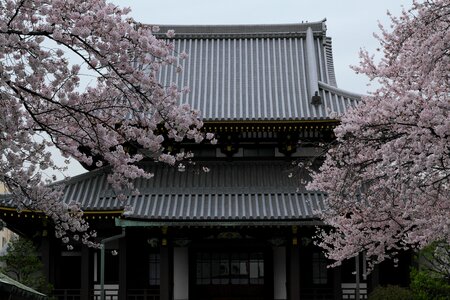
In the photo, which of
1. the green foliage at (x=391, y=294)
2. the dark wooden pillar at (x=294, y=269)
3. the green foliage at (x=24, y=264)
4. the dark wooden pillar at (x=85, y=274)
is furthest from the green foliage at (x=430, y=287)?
the green foliage at (x=24, y=264)

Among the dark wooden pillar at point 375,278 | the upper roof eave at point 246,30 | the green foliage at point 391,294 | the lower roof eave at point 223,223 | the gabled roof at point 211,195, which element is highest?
the upper roof eave at point 246,30

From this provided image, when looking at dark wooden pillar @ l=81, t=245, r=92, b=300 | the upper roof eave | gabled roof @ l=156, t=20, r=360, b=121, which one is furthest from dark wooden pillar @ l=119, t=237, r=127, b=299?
the upper roof eave

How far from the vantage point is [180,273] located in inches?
807

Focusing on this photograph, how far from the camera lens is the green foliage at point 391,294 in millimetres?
16797

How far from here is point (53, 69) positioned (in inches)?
318

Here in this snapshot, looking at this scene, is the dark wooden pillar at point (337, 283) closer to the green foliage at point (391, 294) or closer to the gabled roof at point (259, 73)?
the green foliage at point (391, 294)

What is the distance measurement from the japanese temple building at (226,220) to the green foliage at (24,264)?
2.10 feet

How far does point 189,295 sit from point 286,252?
310 cm

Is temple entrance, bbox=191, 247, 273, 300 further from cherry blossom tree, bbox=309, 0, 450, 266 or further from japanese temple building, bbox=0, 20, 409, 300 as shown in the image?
cherry blossom tree, bbox=309, 0, 450, 266

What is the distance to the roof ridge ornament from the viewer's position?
71.2ft

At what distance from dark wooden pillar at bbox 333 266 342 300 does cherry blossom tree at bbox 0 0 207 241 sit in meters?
10.5

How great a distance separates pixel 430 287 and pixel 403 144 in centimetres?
717

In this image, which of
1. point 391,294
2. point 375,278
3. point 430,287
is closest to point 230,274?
point 375,278

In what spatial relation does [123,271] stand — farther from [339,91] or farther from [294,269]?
[339,91]
